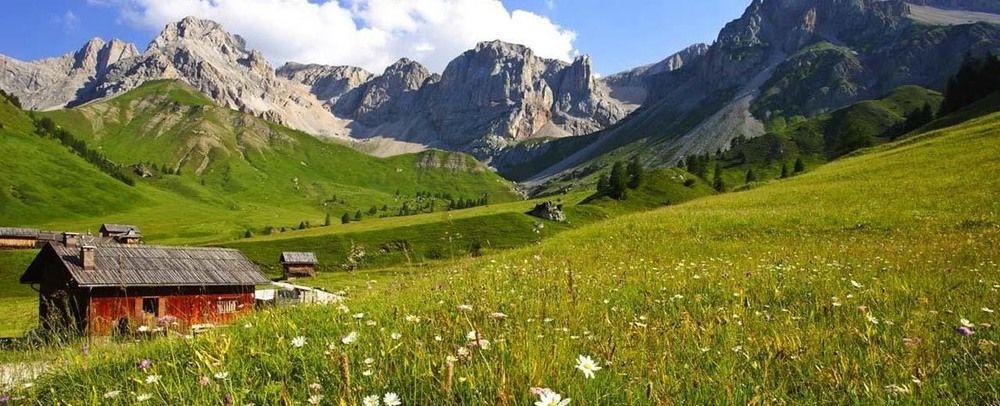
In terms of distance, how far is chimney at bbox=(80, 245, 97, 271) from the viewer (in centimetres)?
4678

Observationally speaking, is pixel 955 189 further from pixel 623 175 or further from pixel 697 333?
pixel 623 175

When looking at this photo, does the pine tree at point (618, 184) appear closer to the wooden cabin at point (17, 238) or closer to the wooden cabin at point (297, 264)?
the wooden cabin at point (297, 264)

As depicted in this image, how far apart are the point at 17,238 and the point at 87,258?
286ft

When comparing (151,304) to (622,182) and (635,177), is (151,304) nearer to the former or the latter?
(622,182)

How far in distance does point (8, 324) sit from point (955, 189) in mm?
77385

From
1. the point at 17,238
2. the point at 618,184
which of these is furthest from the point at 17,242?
the point at 618,184

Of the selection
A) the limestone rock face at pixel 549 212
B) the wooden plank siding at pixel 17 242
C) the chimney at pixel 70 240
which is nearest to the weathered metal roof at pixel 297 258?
the chimney at pixel 70 240

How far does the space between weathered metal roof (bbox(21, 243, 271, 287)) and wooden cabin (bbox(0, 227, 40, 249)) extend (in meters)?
74.5

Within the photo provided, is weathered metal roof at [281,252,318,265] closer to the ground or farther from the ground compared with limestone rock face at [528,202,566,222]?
closer to the ground

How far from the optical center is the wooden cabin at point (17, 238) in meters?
109

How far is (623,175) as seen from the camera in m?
151

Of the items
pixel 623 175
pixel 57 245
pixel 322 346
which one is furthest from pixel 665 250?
pixel 623 175

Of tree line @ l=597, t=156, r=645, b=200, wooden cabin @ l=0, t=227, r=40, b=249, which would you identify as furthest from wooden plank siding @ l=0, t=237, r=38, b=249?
tree line @ l=597, t=156, r=645, b=200

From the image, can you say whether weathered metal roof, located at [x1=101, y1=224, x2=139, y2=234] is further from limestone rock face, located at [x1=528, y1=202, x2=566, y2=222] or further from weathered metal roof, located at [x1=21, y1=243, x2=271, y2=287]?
limestone rock face, located at [x1=528, y1=202, x2=566, y2=222]
